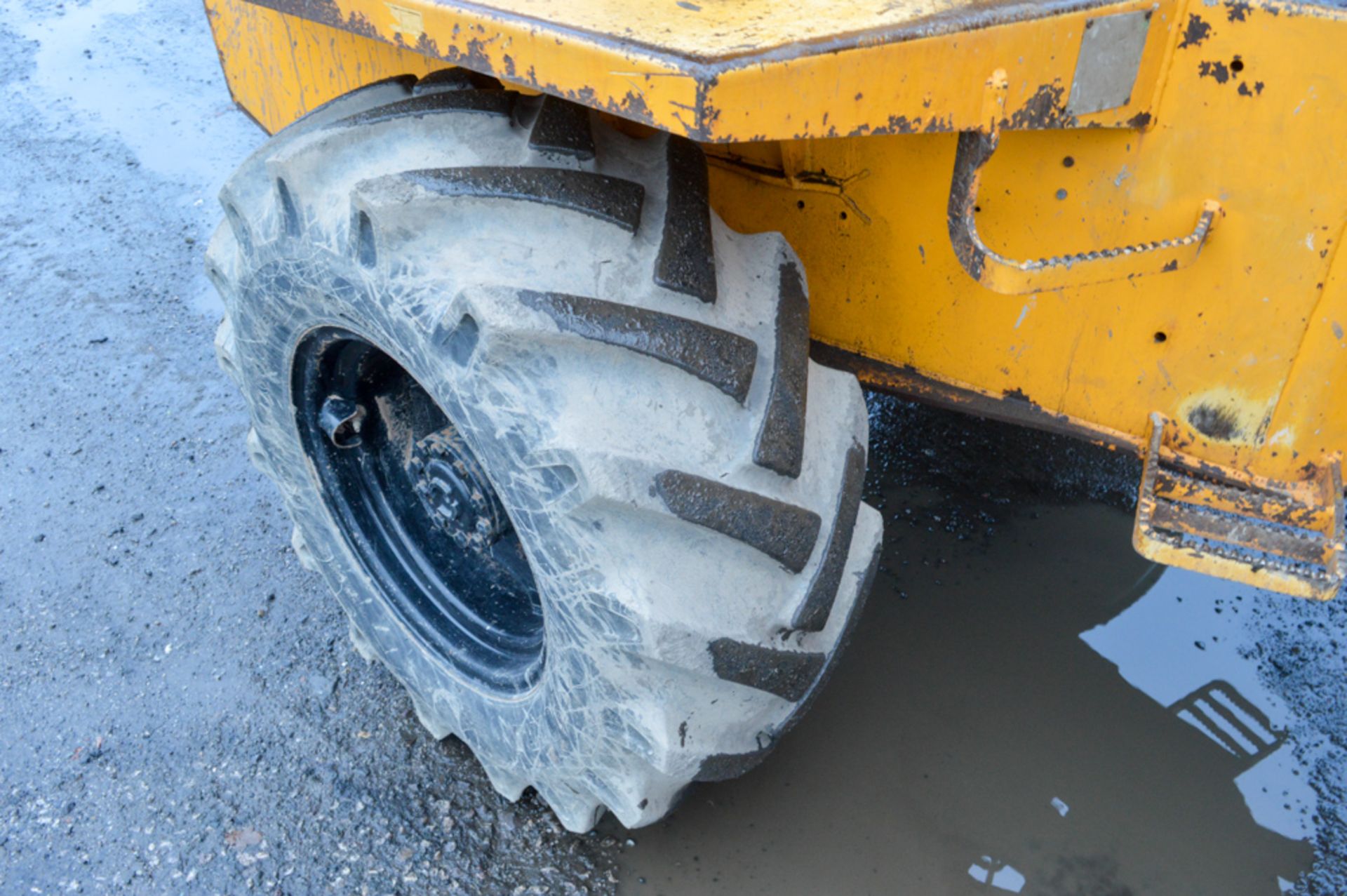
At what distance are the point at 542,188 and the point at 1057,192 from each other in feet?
2.26

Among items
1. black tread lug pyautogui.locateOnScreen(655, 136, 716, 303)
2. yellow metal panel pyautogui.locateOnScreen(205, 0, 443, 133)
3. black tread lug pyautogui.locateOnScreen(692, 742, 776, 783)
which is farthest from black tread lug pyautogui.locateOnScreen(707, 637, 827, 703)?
yellow metal panel pyautogui.locateOnScreen(205, 0, 443, 133)

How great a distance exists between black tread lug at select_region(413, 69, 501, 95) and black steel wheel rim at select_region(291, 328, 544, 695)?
420 millimetres

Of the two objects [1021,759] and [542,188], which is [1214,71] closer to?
[542,188]

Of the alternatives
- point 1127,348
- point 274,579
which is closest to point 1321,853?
point 1127,348

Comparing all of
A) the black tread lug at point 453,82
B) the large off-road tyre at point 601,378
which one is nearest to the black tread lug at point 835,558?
the large off-road tyre at point 601,378

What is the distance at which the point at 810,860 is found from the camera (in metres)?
1.90

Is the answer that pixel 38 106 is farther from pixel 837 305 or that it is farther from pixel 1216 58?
pixel 1216 58

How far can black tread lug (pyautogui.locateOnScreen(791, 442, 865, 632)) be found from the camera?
149 cm

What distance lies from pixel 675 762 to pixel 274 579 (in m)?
1.32

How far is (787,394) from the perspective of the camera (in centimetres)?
145

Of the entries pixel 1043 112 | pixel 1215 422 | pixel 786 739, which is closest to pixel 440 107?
pixel 1043 112

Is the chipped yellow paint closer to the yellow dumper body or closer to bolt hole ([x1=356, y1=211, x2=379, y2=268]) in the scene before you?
the yellow dumper body

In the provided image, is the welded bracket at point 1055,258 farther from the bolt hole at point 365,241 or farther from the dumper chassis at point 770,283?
the bolt hole at point 365,241

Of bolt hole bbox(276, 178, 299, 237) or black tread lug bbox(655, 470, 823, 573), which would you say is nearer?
black tread lug bbox(655, 470, 823, 573)
